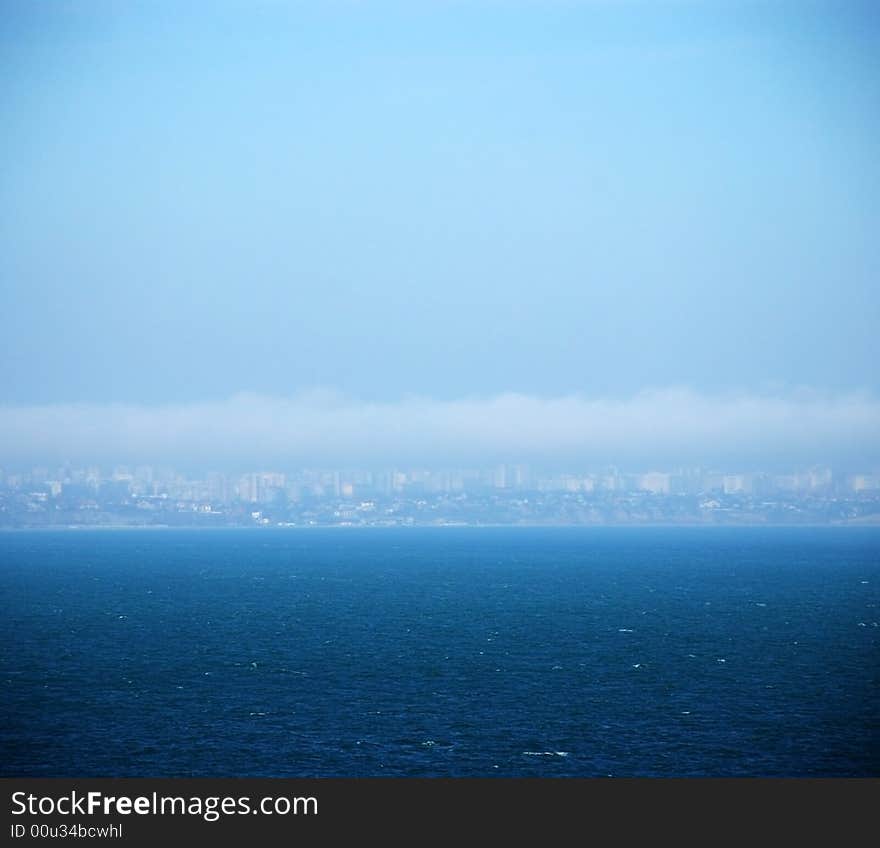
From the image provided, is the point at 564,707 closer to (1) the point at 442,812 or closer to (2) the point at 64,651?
(1) the point at 442,812

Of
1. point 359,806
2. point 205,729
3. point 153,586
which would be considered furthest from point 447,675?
point 153,586

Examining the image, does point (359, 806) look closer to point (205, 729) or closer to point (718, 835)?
point (718, 835)

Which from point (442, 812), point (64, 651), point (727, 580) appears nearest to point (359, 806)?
point (442, 812)

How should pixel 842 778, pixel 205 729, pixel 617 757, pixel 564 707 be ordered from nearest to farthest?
pixel 842 778 → pixel 617 757 → pixel 205 729 → pixel 564 707

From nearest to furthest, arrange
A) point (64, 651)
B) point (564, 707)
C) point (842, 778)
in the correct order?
1. point (842, 778)
2. point (564, 707)
3. point (64, 651)

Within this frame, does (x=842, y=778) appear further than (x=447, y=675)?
No

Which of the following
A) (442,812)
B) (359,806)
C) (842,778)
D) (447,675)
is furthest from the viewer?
(447,675)
